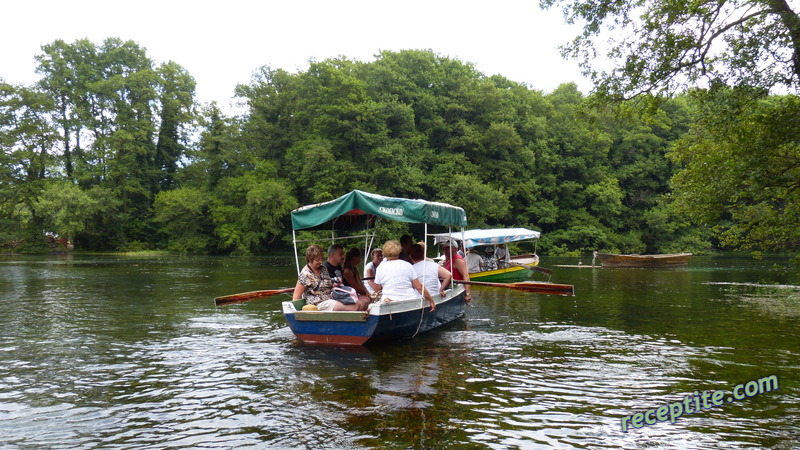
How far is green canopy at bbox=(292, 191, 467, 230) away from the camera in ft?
32.6

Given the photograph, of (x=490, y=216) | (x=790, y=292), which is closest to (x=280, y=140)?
(x=490, y=216)

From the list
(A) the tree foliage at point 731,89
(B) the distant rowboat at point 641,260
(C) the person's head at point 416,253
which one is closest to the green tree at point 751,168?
(A) the tree foliage at point 731,89

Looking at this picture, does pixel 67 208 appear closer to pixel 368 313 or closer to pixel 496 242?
pixel 496 242

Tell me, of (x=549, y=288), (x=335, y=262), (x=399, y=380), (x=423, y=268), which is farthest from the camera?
(x=549, y=288)

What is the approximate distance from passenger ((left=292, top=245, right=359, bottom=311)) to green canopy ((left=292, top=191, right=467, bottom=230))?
2.55 feet

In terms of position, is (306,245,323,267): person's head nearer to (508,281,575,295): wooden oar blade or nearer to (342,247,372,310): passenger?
(342,247,372,310): passenger

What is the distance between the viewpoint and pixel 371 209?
9914 millimetres

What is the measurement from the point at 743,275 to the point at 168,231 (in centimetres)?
5187

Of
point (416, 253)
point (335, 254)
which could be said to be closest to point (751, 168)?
point (416, 253)

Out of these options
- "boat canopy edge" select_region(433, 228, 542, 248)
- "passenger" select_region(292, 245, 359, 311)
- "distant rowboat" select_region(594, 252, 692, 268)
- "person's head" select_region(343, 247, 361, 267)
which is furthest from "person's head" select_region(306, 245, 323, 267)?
"distant rowboat" select_region(594, 252, 692, 268)

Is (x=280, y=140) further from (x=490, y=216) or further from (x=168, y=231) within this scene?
(x=490, y=216)

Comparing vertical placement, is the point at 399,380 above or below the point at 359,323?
below

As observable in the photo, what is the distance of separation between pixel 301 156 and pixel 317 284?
1766 inches

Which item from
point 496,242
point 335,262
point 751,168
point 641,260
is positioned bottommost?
point 641,260
